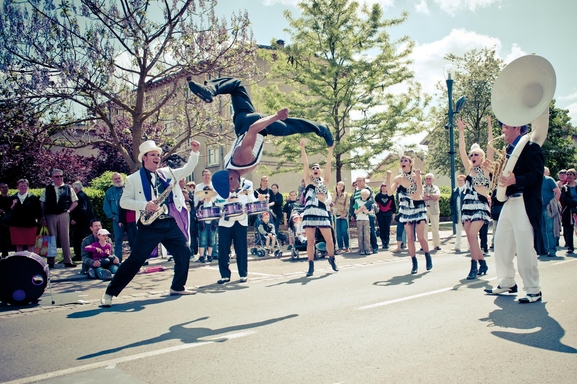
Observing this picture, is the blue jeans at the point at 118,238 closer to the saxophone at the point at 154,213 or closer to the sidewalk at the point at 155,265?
the sidewalk at the point at 155,265

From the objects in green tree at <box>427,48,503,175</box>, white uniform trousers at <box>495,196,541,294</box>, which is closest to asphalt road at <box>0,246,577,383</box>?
white uniform trousers at <box>495,196,541,294</box>

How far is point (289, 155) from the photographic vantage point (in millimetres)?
23750

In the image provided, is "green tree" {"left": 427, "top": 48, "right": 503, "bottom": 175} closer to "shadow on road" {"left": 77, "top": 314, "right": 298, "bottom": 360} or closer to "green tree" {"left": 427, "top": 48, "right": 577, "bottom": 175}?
"green tree" {"left": 427, "top": 48, "right": 577, "bottom": 175}

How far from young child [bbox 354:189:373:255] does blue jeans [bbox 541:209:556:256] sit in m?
4.55

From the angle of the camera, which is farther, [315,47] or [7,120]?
[315,47]

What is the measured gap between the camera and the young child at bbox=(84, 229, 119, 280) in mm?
10141

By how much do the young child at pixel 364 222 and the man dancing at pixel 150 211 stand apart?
7.60 meters

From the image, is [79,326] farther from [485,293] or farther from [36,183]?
[36,183]

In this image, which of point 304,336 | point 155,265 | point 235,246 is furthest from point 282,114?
point 155,265

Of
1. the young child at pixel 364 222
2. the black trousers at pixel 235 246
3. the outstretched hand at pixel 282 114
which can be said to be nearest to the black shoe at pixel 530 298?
the outstretched hand at pixel 282 114

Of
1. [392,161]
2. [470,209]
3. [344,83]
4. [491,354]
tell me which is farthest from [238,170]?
[392,161]

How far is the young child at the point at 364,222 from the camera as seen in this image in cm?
1453

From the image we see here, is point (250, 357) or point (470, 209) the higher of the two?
point (470, 209)

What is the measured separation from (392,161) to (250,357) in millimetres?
20600
